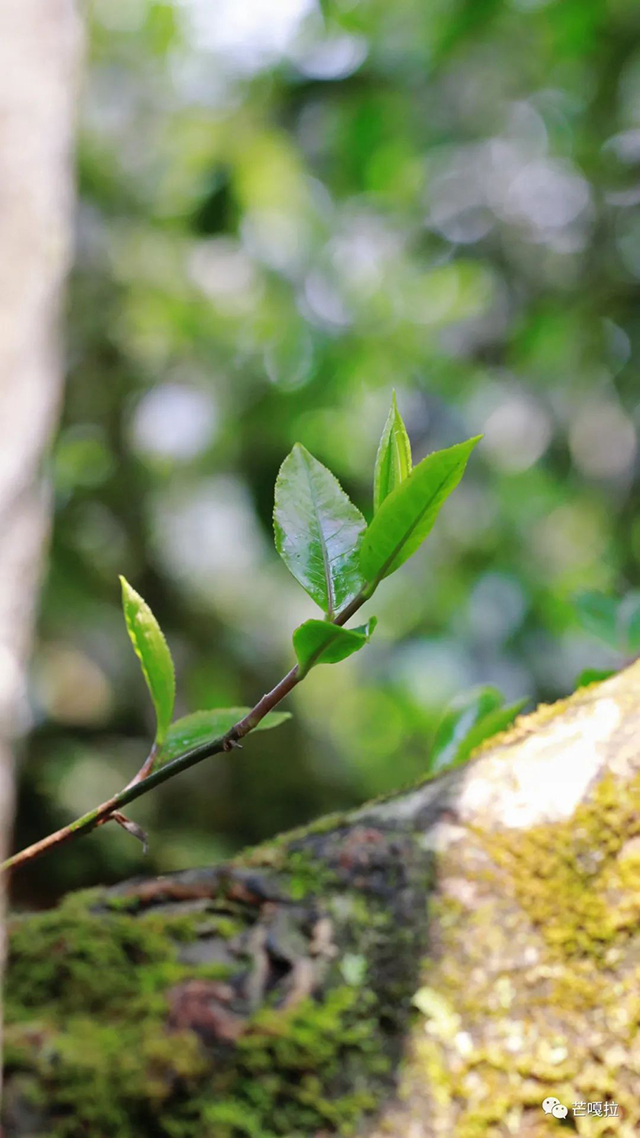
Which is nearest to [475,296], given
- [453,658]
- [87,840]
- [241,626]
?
[453,658]

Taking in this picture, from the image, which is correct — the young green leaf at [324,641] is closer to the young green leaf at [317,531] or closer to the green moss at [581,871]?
the young green leaf at [317,531]

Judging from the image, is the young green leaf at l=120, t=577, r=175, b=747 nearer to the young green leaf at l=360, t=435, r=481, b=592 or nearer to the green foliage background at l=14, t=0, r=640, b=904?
the young green leaf at l=360, t=435, r=481, b=592

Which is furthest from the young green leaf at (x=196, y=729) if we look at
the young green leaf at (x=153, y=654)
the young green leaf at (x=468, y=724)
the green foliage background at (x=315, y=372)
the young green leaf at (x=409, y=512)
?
the green foliage background at (x=315, y=372)

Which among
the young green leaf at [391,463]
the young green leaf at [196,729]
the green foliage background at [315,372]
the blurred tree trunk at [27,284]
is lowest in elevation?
the young green leaf at [196,729]

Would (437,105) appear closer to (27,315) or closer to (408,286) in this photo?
(408,286)

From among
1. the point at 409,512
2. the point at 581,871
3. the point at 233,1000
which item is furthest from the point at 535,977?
the point at 409,512

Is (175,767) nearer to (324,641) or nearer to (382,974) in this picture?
(324,641)
